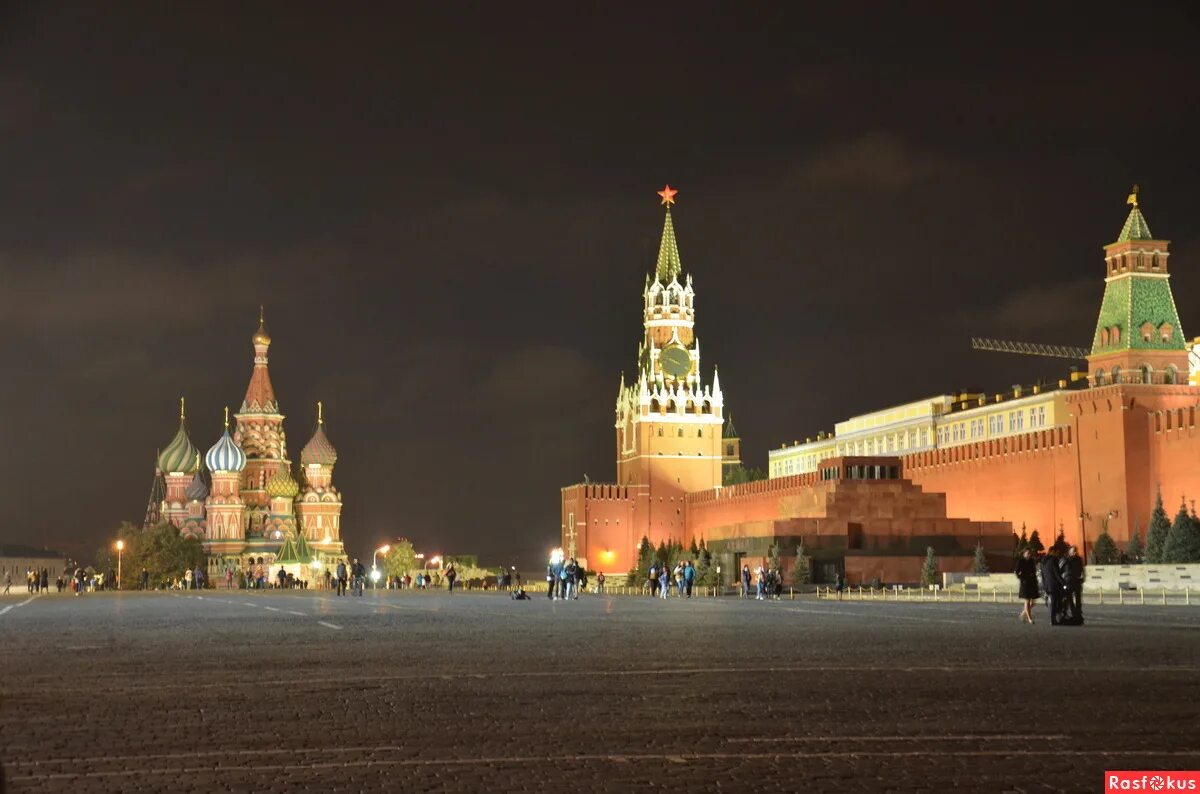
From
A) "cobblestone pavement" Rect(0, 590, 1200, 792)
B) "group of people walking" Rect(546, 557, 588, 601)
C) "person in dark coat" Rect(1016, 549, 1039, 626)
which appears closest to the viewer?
"cobblestone pavement" Rect(0, 590, 1200, 792)

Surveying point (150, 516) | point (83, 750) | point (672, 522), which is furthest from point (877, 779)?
point (150, 516)

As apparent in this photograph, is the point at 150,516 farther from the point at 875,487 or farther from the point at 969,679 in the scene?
the point at 969,679

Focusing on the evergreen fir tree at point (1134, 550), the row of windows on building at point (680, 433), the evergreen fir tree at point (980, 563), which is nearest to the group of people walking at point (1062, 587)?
the evergreen fir tree at point (1134, 550)

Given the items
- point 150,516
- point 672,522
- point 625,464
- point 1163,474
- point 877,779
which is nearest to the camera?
point 877,779

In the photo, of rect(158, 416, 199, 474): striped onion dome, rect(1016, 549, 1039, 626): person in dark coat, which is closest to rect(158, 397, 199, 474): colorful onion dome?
rect(158, 416, 199, 474): striped onion dome

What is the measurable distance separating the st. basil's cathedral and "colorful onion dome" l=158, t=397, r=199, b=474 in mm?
59

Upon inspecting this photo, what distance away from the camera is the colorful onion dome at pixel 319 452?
9538 cm

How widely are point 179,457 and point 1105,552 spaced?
6477cm

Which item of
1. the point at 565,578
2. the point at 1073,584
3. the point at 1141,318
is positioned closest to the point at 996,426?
the point at 1141,318

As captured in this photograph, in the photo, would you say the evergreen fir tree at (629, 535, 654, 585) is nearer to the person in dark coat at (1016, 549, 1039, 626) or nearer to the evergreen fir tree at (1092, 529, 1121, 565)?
the evergreen fir tree at (1092, 529, 1121, 565)

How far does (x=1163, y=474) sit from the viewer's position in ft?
153

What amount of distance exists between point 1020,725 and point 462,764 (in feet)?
7.57

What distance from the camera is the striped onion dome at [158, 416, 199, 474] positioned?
3772 inches

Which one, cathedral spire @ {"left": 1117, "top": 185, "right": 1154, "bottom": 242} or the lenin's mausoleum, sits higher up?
cathedral spire @ {"left": 1117, "top": 185, "right": 1154, "bottom": 242}
